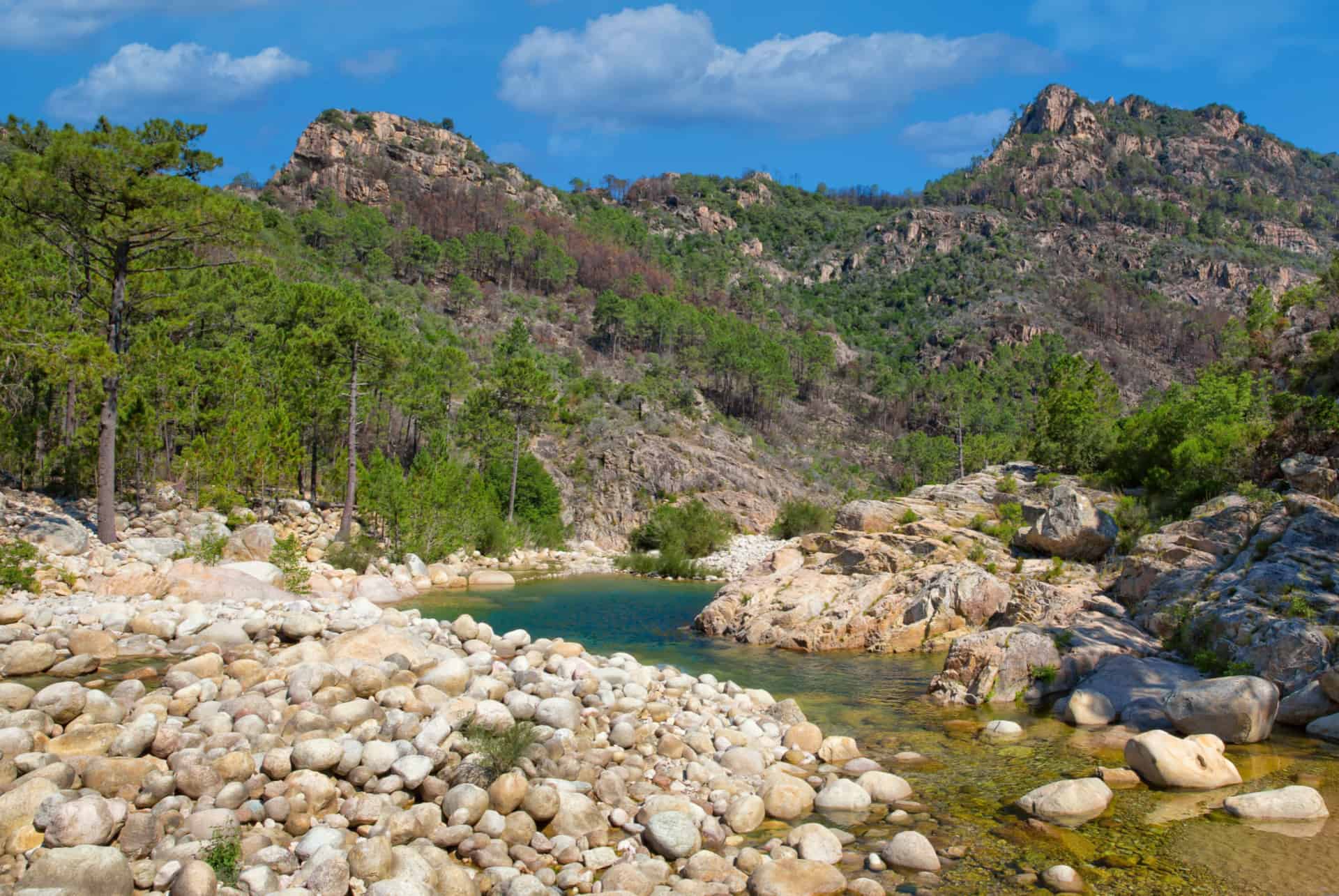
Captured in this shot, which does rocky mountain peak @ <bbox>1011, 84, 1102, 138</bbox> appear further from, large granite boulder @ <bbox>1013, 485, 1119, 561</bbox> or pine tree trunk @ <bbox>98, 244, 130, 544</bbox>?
pine tree trunk @ <bbox>98, 244, 130, 544</bbox>

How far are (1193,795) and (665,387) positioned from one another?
5752 cm

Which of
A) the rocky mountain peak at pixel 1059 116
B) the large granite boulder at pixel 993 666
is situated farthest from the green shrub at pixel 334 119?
the rocky mountain peak at pixel 1059 116

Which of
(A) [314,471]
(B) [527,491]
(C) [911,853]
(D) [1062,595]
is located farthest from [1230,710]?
(B) [527,491]

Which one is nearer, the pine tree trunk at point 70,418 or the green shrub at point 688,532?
the pine tree trunk at point 70,418

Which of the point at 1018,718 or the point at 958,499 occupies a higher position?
the point at 958,499

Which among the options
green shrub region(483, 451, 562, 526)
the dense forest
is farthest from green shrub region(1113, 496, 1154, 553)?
green shrub region(483, 451, 562, 526)

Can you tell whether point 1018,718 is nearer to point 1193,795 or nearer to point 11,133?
point 1193,795

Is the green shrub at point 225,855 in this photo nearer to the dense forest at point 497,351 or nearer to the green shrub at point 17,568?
the green shrub at point 17,568

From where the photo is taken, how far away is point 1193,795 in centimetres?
781

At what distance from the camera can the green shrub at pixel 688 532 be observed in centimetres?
4031

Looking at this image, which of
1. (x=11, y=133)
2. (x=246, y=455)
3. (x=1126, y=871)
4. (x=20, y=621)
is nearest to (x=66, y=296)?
(x=11, y=133)

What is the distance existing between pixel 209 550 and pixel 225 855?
1692 centimetres

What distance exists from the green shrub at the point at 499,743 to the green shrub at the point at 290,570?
11800 mm

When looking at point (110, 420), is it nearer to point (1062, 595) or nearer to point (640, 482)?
point (1062, 595)
